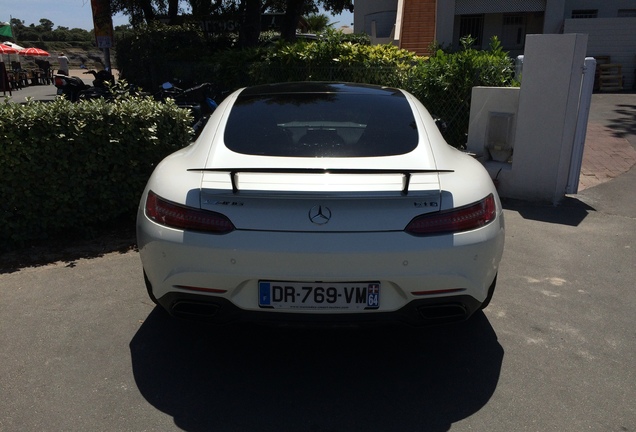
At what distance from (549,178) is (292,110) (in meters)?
3.95

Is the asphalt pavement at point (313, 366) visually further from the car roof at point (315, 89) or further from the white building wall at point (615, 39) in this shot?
the white building wall at point (615, 39)

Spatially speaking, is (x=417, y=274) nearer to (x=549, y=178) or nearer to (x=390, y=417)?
(x=390, y=417)

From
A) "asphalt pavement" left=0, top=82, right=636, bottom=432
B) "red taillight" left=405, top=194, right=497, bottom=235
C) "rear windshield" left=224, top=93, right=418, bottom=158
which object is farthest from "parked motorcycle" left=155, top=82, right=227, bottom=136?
"red taillight" left=405, top=194, right=497, bottom=235

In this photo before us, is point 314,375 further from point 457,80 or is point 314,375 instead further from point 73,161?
point 457,80

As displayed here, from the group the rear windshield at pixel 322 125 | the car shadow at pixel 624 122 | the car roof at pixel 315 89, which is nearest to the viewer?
the rear windshield at pixel 322 125

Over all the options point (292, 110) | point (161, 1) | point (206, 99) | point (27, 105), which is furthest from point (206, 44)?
point (292, 110)

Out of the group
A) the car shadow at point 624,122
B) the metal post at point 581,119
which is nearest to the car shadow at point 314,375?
the metal post at point 581,119

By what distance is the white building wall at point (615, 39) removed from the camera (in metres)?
20.1

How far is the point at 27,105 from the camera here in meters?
5.05

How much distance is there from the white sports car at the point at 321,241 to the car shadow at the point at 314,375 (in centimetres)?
29

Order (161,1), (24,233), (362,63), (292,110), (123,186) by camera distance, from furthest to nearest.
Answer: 1. (161,1)
2. (362,63)
3. (123,186)
4. (24,233)
5. (292,110)

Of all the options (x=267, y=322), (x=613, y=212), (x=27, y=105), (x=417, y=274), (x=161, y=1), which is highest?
(x=161, y=1)

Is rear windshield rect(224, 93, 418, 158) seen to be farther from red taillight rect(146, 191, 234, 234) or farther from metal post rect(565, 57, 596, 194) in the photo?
metal post rect(565, 57, 596, 194)

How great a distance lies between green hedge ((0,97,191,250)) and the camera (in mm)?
4793
